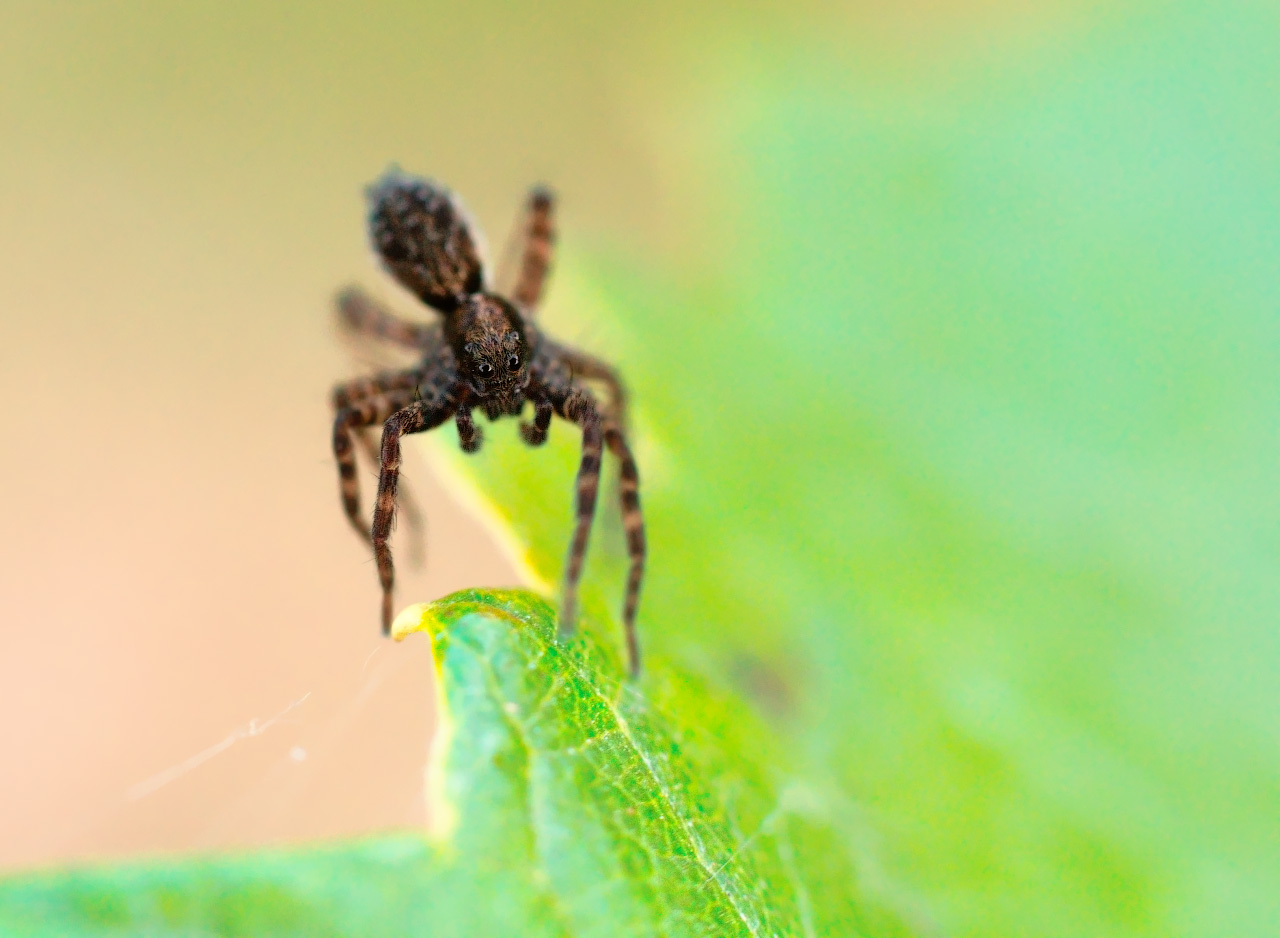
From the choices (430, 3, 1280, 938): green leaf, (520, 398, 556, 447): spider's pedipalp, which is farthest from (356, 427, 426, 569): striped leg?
(430, 3, 1280, 938): green leaf

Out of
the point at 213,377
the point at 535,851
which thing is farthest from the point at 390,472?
the point at 213,377

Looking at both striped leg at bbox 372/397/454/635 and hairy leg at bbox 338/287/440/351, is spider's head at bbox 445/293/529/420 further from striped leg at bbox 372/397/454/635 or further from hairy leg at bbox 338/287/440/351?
hairy leg at bbox 338/287/440/351

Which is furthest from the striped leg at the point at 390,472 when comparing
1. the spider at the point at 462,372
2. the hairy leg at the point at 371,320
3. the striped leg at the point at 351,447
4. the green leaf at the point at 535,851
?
the hairy leg at the point at 371,320

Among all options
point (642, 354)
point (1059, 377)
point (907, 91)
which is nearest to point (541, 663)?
point (642, 354)

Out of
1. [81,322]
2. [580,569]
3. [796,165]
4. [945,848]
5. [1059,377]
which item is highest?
[81,322]

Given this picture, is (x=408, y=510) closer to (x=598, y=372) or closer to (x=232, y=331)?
(x=598, y=372)

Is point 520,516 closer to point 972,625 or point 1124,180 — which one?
point 972,625
